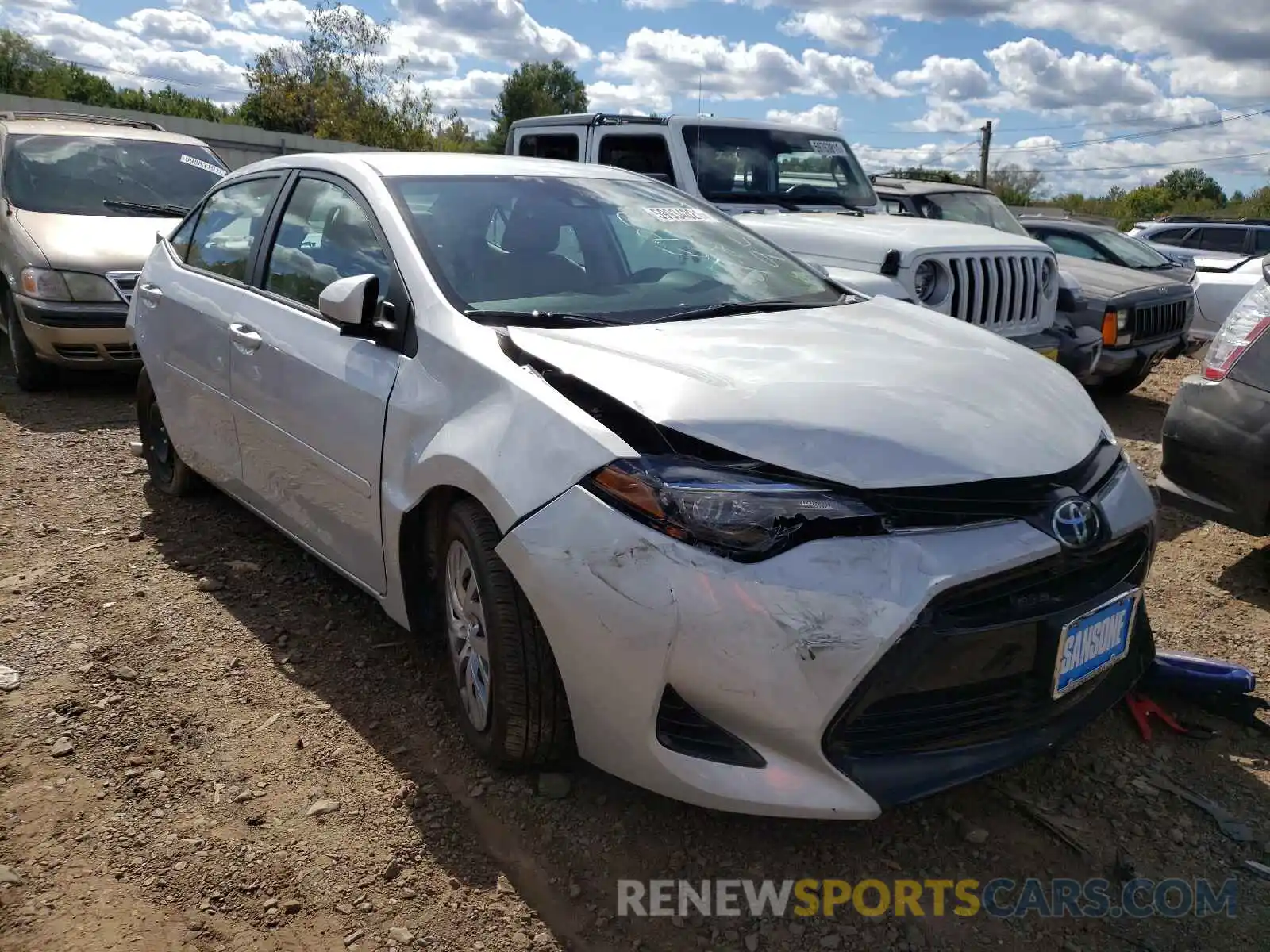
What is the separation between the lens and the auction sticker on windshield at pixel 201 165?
8516 millimetres

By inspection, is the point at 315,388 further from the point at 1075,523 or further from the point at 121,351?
the point at 121,351

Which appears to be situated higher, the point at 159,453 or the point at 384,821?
the point at 159,453

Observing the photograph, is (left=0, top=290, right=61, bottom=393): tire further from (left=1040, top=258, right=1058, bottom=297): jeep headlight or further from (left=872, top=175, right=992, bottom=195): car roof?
(left=872, top=175, right=992, bottom=195): car roof

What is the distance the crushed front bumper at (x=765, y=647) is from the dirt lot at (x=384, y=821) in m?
0.35

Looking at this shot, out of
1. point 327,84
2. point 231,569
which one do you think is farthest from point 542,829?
point 327,84

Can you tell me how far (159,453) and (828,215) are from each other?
451 centimetres

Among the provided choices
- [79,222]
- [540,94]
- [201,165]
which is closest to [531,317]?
[79,222]

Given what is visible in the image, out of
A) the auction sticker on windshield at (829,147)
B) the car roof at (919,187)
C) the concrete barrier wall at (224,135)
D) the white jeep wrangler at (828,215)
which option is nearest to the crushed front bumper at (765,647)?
the white jeep wrangler at (828,215)

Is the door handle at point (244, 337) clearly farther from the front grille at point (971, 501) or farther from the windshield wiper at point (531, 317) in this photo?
the front grille at point (971, 501)

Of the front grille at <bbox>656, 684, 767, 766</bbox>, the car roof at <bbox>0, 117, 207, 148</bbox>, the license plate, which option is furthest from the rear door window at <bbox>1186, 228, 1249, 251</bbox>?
the front grille at <bbox>656, 684, 767, 766</bbox>

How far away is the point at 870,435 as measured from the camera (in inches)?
92.3

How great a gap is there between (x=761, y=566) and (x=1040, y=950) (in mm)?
1059

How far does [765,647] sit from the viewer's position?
2.14 m

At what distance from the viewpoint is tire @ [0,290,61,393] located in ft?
23.3
